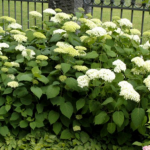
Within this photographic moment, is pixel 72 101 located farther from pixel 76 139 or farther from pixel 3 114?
pixel 3 114

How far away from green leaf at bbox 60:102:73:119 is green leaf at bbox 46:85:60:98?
0.17 m

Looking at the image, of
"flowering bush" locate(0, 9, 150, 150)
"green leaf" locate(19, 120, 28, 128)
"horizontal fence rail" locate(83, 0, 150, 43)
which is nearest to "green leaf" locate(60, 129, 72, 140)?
"flowering bush" locate(0, 9, 150, 150)

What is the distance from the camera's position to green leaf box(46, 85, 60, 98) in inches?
110

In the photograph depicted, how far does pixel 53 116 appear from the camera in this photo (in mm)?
3000

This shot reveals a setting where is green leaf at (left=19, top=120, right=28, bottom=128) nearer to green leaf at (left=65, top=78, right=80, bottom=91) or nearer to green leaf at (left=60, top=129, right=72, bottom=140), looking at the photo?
green leaf at (left=60, top=129, right=72, bottom=140)

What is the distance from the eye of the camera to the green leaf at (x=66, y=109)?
286cm

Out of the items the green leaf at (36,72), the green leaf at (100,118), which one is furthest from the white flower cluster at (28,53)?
the green leaf at (100,118)

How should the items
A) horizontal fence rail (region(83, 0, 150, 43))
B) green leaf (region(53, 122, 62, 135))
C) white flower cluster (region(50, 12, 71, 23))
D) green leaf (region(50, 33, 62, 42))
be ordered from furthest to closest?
horizontal fence rail (region(83, 0, 150, 43))
white flower cluster (region(50, 12, 71, 23))
green leaf (region(50, 33, 62, 42))
green leaf (region(53, 122, 62, 135))

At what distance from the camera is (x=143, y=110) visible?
2.62 m

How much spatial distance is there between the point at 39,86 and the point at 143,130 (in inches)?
45.1

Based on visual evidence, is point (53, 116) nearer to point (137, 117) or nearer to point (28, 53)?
point (28, 53)

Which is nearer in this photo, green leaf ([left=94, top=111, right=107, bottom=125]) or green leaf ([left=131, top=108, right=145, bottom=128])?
green leaf ([left=131, top=108, right=145, bottom=128])

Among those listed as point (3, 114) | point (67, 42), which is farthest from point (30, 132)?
point (67, 42)

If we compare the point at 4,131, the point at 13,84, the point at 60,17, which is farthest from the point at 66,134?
the point at 60,17
